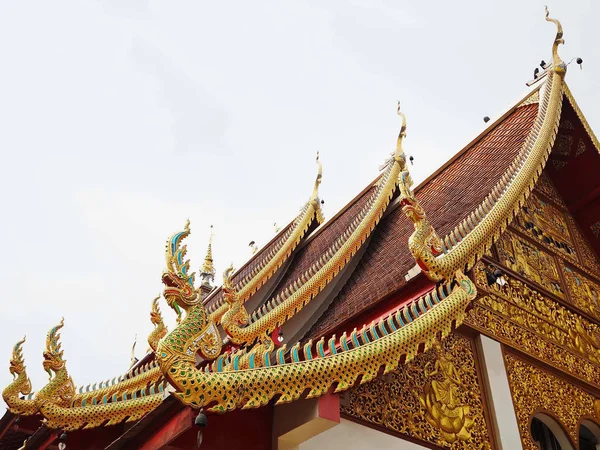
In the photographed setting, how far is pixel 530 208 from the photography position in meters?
5.53

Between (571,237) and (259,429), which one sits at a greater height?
(571,237)

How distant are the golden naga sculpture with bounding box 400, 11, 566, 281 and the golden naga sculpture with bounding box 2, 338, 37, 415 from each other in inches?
103

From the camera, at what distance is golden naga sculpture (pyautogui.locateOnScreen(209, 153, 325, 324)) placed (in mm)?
6340

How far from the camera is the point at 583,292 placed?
5.33 meters

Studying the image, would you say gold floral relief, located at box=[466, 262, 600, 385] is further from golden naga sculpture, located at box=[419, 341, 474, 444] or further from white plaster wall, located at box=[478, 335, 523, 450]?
golden naga sculpture, located at box=[419, 341, 474, 444]

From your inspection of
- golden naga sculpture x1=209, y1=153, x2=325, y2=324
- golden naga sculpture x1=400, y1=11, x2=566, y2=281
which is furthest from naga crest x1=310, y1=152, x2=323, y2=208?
golden naga sculpture x1=400, y1=11, x2=566, y2=281

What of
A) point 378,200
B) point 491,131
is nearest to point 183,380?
point 378,200

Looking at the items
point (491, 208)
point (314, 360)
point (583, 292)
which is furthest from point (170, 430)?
point (583, 292)

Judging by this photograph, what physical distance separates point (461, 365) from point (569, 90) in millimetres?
3108

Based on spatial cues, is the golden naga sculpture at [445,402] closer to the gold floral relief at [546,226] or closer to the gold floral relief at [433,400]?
the gold floral relief at [433,400]

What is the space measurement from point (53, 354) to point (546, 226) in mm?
4116

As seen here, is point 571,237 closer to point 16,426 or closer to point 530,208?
point 530,208

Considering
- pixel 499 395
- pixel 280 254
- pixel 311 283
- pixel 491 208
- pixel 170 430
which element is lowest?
pixel 170 430

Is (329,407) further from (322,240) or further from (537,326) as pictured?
(322,240)
